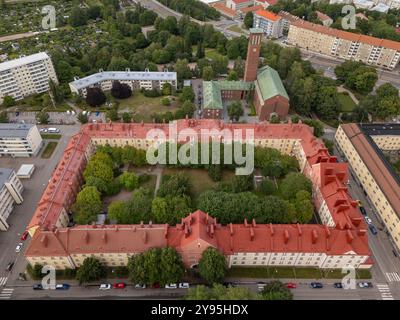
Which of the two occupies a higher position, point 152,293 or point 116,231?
point 116,231

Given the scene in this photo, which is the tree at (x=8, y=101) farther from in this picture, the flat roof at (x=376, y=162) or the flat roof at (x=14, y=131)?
the flat roof at (x=376, y=162)

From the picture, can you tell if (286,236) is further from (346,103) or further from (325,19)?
(325,19)

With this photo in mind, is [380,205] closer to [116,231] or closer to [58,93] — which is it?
[116,231]

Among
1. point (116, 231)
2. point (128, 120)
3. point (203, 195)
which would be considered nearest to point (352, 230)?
point (203, 195)

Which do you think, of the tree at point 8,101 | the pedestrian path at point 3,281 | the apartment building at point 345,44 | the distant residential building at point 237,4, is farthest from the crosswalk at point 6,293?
the distant residential building at point 237,4

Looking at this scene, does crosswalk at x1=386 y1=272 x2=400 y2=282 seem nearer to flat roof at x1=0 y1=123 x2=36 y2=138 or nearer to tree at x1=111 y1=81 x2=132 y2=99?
flat roof at x1=0 y1=123 x2=36 y2=138

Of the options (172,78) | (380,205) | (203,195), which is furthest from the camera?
(172,78)

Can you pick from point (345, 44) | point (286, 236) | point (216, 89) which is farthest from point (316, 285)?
point (345, 44)
